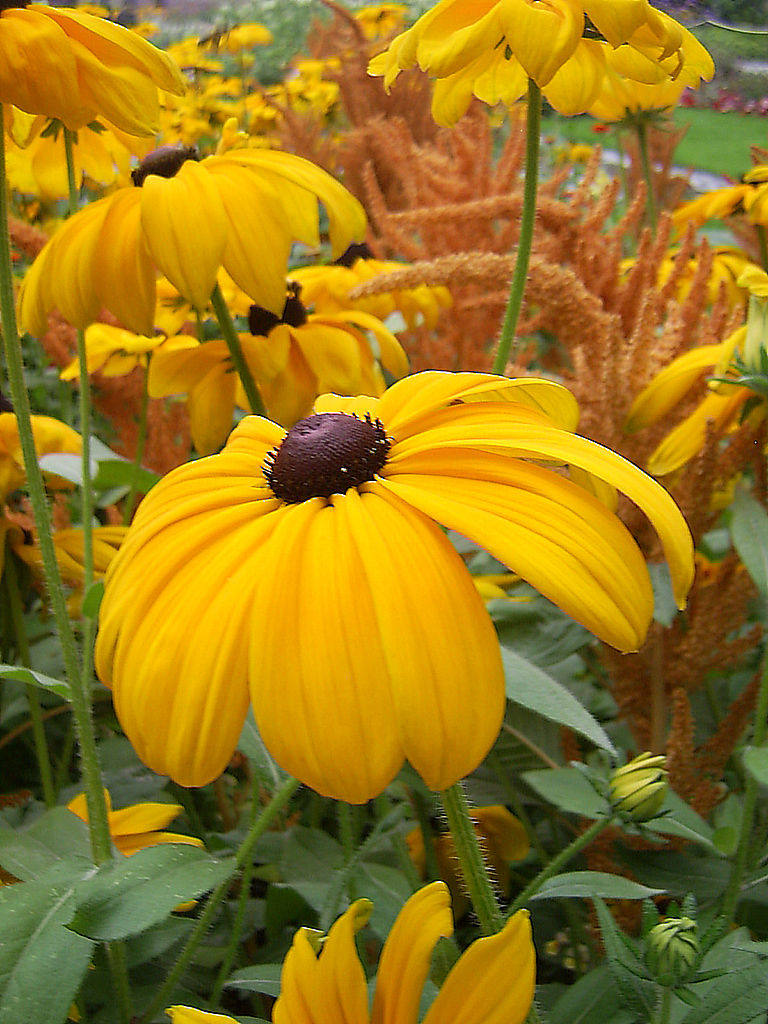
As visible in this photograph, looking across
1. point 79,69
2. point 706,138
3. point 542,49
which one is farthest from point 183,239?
point 706,138

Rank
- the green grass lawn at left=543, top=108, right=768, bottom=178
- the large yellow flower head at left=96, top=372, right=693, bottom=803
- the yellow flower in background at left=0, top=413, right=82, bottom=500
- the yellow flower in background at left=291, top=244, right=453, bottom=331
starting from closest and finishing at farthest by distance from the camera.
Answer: the large yellow flower head at left=96, top=372, right=693, bottom=803, the yellow flower in background at left=0, top=413, right=82, bottom=500, the yellow flower in background at left=291, top=244, right=453, bottom=331, the green grass lawn at left=543, top=108, right=768, bottom=178

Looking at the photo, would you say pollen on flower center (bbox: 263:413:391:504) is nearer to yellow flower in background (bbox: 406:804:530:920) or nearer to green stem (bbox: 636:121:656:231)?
yellow flower in background (bbox: 406:804:530:920)

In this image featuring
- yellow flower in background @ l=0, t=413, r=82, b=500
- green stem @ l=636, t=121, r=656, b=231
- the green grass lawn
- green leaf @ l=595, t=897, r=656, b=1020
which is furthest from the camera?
the green grass lawn

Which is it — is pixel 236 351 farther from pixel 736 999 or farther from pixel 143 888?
pixel 736 999

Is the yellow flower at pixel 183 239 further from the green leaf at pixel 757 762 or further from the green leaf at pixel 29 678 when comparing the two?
the green leaf at pixel 757 762

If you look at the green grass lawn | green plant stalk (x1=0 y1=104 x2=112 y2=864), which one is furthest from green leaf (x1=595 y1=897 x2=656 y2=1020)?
the green grass lawn

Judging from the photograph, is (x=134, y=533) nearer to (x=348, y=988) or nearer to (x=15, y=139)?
(x=348, y=988)
